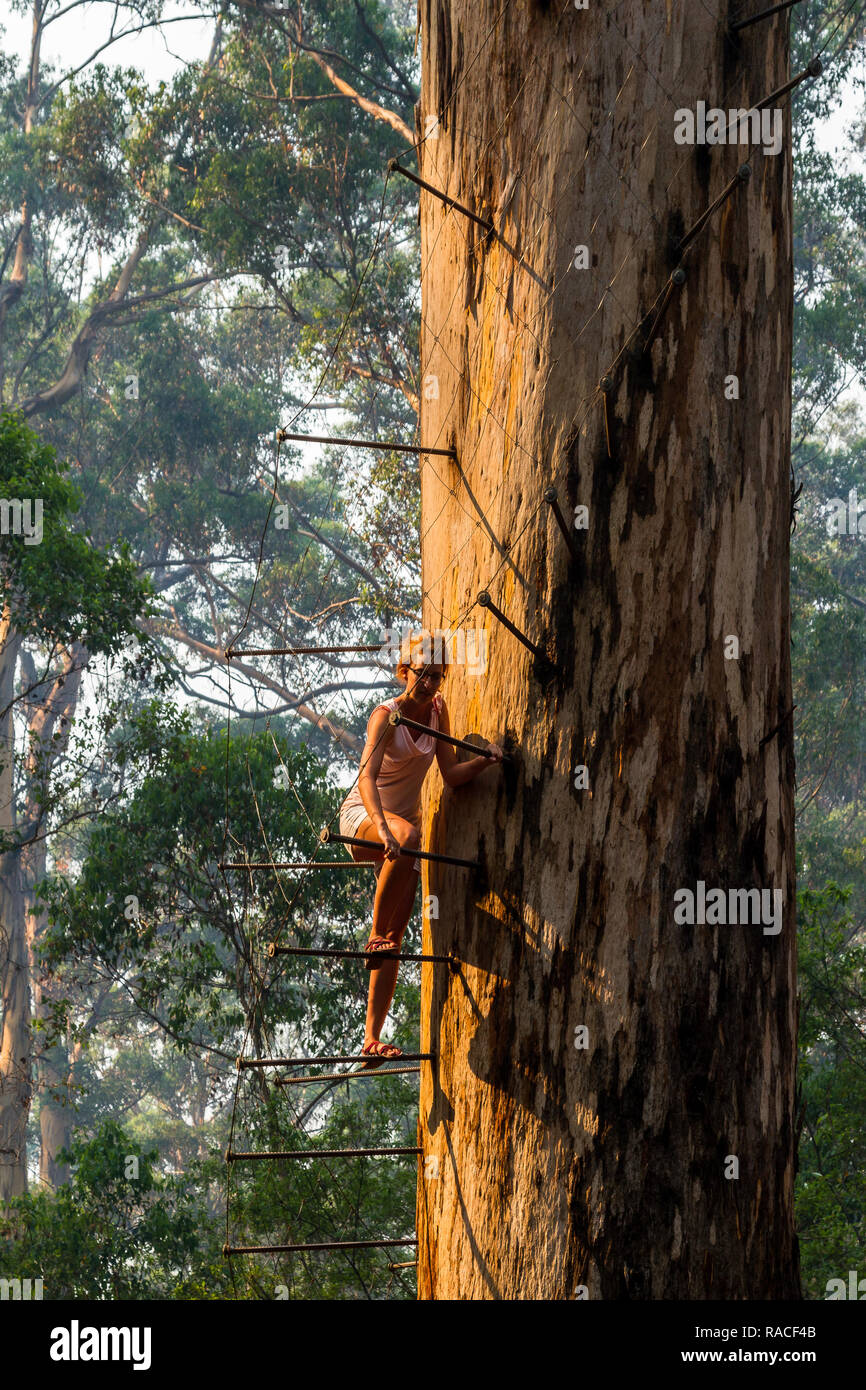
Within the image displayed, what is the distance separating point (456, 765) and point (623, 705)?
418 mm

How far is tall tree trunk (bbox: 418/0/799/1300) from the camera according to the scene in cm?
215

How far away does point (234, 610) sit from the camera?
22.0 meters

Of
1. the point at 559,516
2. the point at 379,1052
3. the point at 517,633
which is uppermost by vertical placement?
the point at 559,516

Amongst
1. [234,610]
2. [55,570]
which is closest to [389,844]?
[55,570]

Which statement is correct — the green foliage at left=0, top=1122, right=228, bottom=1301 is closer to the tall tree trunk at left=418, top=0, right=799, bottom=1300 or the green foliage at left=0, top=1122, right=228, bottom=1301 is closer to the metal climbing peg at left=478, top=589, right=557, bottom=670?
the tall tree trunk at left=418, top=0, right=799, bottom=1300

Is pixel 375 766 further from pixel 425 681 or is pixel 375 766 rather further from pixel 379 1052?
pixel 379 1052

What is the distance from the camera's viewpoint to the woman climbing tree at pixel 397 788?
8.94ft

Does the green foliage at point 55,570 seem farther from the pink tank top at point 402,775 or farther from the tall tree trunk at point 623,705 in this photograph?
the tall tree trunk at point 623,705

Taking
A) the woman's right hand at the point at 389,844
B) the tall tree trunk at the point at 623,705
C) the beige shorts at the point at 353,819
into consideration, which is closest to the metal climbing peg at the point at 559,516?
the tall tree trunk at the point at 623,705

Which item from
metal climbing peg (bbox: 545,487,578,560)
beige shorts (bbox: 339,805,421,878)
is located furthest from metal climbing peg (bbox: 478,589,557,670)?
beige shorts (bbox: 339,805,421,878)

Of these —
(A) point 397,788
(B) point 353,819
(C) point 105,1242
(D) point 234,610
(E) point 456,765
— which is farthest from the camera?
(D) point 234,610

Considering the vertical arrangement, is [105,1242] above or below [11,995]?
below
